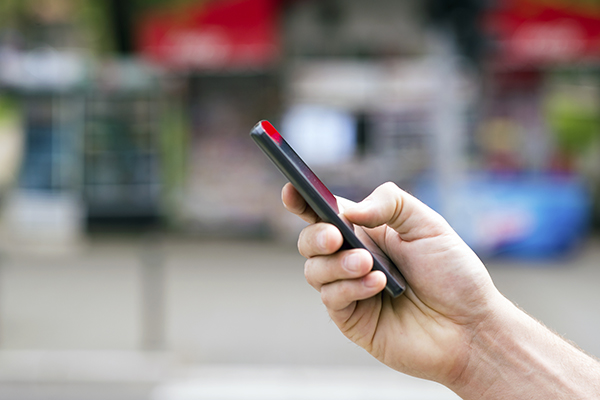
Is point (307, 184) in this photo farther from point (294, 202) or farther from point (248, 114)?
point (248, 114)

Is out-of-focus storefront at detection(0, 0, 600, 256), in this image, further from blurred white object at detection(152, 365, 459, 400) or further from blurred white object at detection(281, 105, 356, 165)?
blurred white object at detection(152, 365, 459, 400)

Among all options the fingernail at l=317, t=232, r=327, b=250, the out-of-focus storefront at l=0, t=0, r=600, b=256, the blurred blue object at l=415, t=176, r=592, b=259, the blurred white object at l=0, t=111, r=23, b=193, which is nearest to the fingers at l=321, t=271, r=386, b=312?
the fingernail at l=317, t=232, r=327, b=250

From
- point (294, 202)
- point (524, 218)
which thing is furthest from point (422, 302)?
point (524, 218)

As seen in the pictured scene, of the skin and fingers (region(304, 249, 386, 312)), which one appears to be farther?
the skin

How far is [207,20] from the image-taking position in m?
11.1

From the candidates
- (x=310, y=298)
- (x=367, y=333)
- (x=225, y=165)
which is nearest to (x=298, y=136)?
(x=225, y=165)

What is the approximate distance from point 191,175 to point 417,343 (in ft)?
40.3

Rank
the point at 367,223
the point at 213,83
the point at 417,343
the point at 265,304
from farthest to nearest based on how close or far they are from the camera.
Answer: the point at 213,83 < the point at 265,304 < the point at 417,343 < the point at 367,223

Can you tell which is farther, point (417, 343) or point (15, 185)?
point (15, 185)

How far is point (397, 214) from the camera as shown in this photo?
1.73 m

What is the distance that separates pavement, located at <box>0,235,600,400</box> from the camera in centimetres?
539

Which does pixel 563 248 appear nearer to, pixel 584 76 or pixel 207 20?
pixel 584 76

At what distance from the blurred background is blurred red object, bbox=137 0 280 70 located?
28 millimetres

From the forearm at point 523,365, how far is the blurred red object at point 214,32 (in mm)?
9929
